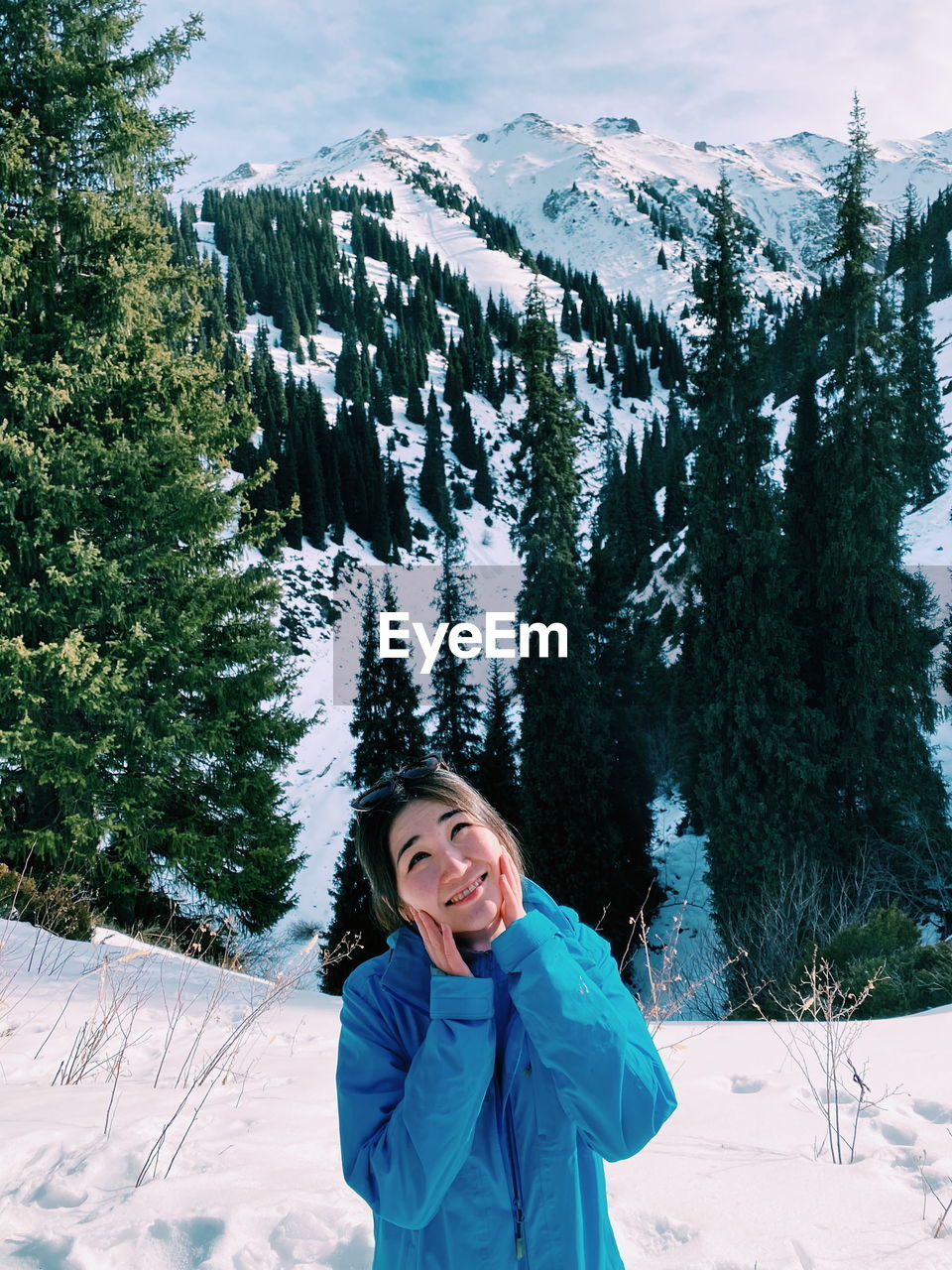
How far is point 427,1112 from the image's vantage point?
4.04ft

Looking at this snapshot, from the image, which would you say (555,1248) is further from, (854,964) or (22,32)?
(22,32)

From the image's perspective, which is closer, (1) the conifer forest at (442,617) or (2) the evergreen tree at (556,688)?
(1) the conifer forest at (442,617)

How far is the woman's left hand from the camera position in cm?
141

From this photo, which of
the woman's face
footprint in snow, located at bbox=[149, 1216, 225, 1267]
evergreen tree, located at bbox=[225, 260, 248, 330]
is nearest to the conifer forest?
footprint in snow, located at bbox=[149, 1216, 225, 1267]

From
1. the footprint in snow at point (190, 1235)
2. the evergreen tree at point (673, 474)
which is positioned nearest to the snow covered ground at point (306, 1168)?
the footprint in snow at point (190, 1235)

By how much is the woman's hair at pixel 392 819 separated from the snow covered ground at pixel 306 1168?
1.40 metres

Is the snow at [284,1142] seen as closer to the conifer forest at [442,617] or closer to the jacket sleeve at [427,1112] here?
the jacket sleeve at [427,1112]

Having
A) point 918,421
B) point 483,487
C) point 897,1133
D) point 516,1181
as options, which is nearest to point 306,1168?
point 516,1181

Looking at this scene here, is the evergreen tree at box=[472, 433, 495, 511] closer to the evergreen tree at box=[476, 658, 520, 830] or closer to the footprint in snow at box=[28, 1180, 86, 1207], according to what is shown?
the evergreen tree at box=[476, 658, 520, 830]

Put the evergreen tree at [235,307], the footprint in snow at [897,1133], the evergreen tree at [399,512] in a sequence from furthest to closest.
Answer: the evergreen tree at [235,307]
the evergreen tree at [399,512]
the footprint in snow at [897,1133]

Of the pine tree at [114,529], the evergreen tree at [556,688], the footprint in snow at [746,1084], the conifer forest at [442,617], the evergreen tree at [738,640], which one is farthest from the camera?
the evergreen tree at [556,688]

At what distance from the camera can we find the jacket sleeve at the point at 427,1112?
4.03ft

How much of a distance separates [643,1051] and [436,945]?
0.43 meters

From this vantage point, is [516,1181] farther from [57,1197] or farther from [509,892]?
[57,1197]
